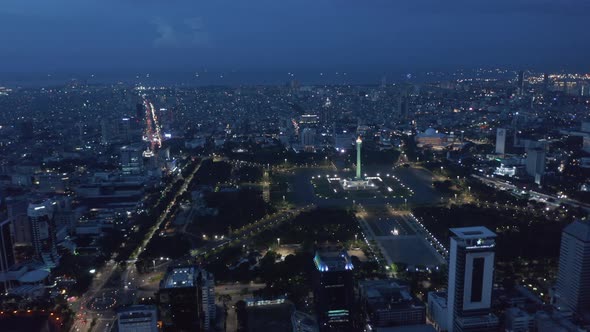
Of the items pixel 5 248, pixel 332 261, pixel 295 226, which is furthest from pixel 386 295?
pixel 5 248

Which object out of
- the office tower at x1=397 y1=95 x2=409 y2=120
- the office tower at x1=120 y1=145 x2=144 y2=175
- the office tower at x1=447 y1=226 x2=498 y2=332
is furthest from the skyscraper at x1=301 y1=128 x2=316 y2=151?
the office tower at x1=447 y1=226 x2=498 y2=332

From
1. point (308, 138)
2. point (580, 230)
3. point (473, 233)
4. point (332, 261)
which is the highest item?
point (473, 233)

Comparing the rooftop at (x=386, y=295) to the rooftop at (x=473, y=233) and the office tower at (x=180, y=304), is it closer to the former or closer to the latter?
the rooftop at (x=473, y=233)

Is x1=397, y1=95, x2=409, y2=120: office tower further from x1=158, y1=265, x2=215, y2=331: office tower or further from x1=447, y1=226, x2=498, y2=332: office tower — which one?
x1=158, y1=265, x2=215, y2=331: office tower

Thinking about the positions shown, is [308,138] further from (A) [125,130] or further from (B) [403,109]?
(B) [403,109]

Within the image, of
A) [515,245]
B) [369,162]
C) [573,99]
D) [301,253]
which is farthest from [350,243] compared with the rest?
[573,99]

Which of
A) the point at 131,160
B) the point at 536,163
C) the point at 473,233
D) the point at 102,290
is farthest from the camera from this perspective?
the point at 131,160

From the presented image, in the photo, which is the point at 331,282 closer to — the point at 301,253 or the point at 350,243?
the point at 301,253
